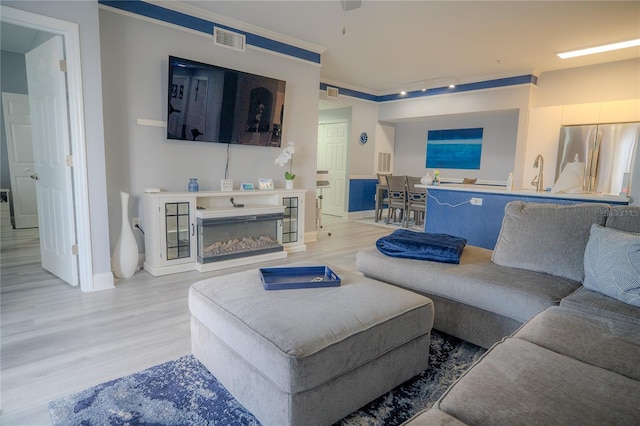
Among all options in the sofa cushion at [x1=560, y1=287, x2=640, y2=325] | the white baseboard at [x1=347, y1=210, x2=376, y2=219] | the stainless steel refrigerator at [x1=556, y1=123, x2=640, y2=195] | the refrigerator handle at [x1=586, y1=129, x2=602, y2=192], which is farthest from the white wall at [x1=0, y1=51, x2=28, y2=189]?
the refrigerator handle at [x1=586, y1=129, x2=602, y2=192]

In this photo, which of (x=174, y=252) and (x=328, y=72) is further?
(x=328, y=72)

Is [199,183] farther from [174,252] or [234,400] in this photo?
[234,400]

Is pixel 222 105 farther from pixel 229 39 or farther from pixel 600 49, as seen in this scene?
pixel 600 49

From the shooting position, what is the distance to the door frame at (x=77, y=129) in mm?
2697

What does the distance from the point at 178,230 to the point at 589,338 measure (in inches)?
136

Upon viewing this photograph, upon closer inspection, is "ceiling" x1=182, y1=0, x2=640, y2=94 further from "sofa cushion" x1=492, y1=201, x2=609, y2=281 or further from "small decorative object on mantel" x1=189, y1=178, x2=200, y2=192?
"sofa cushion" x1=492, y1=201, x2=609, y2=281

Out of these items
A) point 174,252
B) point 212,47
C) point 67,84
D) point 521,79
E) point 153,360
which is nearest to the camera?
point 153,360

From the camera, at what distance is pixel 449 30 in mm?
4238

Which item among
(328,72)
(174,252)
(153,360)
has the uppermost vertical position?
(328,72)

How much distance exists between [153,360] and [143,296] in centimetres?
111

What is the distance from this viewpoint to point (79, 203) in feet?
9.86

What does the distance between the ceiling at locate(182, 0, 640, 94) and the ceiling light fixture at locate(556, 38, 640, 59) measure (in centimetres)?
9

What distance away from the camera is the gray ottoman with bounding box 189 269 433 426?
134 cm

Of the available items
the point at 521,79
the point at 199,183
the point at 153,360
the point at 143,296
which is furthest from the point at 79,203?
the point at 521,79
